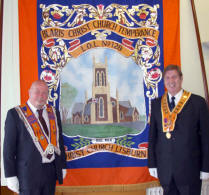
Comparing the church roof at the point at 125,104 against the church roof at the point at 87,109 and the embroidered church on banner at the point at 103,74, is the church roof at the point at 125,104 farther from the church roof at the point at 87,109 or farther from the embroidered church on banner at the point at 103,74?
the church roof at the point at 87,109

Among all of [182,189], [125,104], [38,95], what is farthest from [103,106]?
[182,189]

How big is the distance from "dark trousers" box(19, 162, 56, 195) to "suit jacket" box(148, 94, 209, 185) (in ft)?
2.64

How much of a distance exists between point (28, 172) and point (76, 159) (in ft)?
2.29

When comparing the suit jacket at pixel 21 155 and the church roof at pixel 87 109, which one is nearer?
the suit jacket at pixel 21 155

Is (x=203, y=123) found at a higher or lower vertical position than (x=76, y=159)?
higher

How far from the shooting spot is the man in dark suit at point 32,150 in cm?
165

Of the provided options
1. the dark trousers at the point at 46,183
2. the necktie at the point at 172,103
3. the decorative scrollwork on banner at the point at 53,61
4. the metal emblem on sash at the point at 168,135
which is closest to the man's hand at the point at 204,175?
the metal emblem on sash at the point at 168,135

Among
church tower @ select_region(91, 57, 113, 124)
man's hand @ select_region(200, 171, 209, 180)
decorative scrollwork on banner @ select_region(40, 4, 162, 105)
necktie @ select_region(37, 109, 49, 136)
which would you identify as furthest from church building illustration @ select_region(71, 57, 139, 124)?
man's hand @ select_region(200, 171, 209, 180)

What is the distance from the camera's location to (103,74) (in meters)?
2.36

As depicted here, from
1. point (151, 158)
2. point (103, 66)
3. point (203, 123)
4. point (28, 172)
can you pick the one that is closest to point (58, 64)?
point (103, 66)

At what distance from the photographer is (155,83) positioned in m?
2.39

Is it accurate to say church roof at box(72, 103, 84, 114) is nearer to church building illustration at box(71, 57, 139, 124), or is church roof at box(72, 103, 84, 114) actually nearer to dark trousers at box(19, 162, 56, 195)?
church building illustration at box(71, 57, 139, 124)

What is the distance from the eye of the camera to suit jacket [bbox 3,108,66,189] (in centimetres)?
163

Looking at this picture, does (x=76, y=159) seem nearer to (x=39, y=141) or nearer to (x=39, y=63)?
(x=39, y=141)
